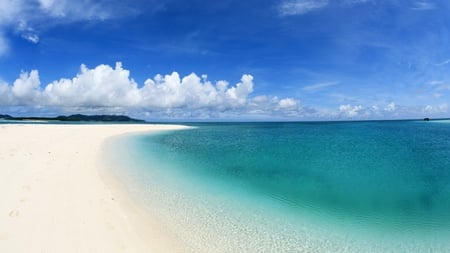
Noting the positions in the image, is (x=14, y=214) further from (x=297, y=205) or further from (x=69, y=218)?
(x=297, y=205)

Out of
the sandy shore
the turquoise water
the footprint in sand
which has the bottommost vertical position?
the turquoise water

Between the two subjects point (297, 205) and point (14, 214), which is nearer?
point (14, 214)

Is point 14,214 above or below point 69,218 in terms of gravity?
above

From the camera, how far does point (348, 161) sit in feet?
72.9

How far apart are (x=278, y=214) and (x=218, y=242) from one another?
3.25 meters

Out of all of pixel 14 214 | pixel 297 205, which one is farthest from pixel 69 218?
pixel 297 205

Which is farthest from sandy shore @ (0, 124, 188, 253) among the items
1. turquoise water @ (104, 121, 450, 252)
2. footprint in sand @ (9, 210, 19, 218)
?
turquoise water @ (104, 121, 450, 252)

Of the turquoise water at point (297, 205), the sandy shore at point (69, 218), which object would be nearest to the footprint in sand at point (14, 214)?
the sandy shore at point (69, 218)

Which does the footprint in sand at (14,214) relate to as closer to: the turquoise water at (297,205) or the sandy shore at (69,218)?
the sandy shore at (69,218)

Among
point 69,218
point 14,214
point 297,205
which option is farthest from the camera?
point 297,205

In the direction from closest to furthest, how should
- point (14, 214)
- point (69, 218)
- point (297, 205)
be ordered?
point (14, 214) < point (69, 218) < point (297, 205)

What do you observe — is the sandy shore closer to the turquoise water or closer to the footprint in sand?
the footprint in sand

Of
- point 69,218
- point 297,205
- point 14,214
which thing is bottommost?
point 297,205

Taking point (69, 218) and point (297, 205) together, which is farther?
point (297, 205)
